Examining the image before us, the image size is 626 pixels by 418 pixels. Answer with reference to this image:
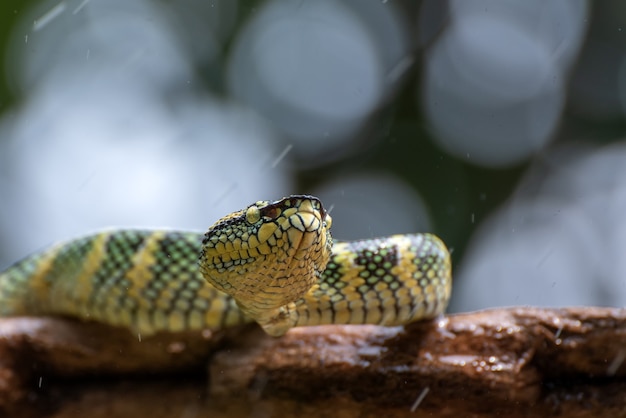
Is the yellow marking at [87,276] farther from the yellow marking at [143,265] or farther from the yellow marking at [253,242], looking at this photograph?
the yellow marking at [253,242]

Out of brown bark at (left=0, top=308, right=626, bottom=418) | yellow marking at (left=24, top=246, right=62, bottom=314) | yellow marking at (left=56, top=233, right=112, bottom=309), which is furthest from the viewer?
yellow marking at (left=24, top=246, right=62, bottom=314)

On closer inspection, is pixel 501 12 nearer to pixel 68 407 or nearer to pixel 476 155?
pixel 476 155

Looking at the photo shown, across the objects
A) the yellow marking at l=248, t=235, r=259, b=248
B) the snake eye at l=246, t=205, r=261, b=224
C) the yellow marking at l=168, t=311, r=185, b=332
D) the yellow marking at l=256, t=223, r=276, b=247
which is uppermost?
the snake eye at l=246, t=205, r=261, b=224

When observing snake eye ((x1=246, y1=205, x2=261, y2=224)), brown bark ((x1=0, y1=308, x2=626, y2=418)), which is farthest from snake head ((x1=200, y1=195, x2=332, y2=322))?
brown bark ((x1=0, y1=308, x2=626, y2=418))

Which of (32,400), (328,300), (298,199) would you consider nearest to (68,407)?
(32,400)

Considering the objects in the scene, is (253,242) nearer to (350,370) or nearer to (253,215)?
(253,215)

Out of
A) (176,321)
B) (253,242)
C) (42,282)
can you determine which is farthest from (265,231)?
(42,282)

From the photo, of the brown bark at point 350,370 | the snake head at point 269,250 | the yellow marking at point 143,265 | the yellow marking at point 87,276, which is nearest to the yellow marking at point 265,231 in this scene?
the snake head at point 269,250

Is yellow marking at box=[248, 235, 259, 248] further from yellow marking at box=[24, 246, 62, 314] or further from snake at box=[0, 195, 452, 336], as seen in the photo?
yellow marking at box=[24, 246, 62, 314]
